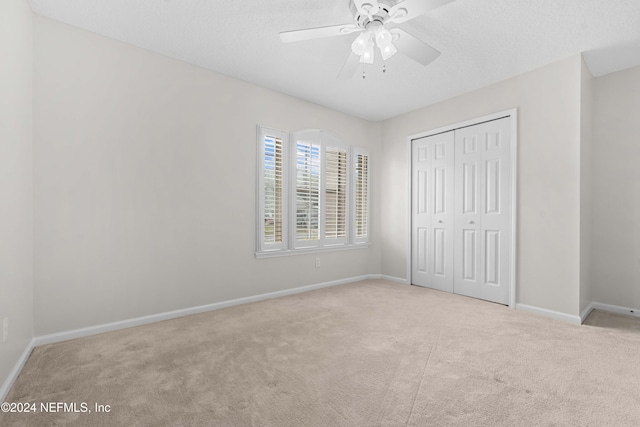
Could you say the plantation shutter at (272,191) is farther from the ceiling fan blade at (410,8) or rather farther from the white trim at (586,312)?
the white trim at (586,312)

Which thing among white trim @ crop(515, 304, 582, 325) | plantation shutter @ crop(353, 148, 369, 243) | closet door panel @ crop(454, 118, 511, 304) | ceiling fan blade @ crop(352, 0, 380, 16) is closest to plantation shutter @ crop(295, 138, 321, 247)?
plantation shutter @ crop(353, 148, 369, 243)

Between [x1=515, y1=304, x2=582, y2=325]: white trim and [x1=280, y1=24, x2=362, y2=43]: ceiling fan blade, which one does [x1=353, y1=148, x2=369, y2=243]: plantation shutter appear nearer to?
[x1=515, y1=304, x2=582, y2=325]: white trim

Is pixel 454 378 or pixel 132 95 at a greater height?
pixel 132 95

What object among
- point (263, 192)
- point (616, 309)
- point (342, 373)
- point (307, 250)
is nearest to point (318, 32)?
point (263, 192)

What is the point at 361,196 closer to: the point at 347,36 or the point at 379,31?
the point at 347,36

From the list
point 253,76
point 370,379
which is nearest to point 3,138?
point 253,76

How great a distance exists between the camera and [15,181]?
6.42 feet

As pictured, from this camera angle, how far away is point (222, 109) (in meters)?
3.35

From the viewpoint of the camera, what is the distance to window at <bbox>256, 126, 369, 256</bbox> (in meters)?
3.73

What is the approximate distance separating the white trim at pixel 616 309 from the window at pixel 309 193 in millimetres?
2885

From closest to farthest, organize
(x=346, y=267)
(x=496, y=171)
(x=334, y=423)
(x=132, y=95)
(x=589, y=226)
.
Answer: (x=334, y=423) → (x=132, y=95) → (x=589, y=226) → (x=496, y=171) → (x=346, y=267)

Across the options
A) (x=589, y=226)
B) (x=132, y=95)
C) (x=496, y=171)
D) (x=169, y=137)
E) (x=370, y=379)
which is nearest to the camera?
(x=370, y=379)

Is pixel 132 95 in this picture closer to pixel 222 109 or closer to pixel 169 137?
pixel 169 137

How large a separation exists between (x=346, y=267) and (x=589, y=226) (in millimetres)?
2975
